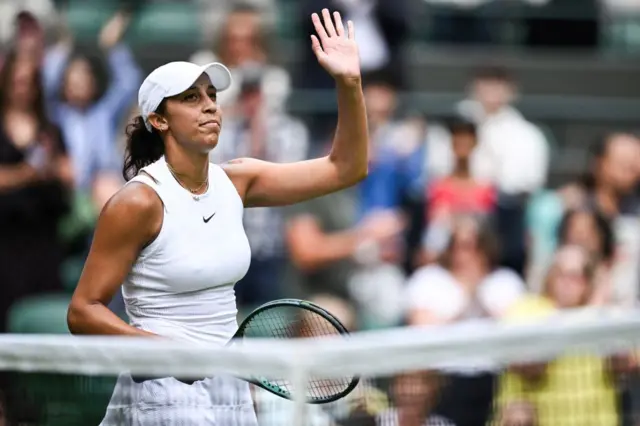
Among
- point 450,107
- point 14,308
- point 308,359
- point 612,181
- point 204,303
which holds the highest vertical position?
point 450,107

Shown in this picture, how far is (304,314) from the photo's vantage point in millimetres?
5012

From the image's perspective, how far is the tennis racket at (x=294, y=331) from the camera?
4148 millimetres

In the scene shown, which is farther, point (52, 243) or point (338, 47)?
point (52, 243)

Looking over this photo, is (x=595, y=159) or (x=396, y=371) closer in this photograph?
(x=396, y=371)

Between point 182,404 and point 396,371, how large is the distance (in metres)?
0.77

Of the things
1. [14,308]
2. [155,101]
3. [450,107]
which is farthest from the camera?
[450,107]

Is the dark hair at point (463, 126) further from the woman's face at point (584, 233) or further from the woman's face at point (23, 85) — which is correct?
the woman's face at point (23, 85)

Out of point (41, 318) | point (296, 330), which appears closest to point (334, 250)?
point (41, 318)

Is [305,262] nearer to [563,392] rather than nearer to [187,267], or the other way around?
[563,392]

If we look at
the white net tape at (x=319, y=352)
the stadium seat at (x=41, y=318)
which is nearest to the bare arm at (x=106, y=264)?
the white net tape at (x=319, y=352)

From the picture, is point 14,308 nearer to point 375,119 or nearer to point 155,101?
point 375,119

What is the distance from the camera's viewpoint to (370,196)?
8977mm

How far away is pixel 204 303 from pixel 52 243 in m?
4.03

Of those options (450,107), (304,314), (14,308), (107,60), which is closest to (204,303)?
(304,314)
